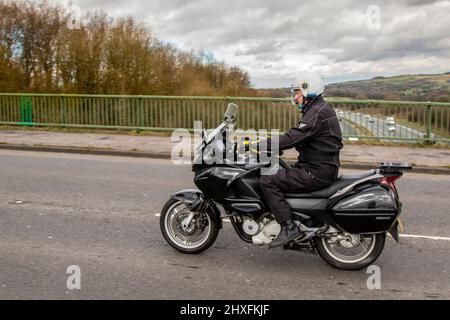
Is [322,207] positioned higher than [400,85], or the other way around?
[400,85]

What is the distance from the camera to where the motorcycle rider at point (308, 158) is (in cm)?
466

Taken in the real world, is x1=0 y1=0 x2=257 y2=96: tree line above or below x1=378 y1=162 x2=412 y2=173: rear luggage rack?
above

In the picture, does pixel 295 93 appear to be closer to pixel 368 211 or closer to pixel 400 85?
pixel 368 211

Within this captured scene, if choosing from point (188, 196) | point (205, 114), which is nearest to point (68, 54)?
point (205, 114)

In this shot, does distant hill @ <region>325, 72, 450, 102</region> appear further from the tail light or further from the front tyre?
the front tyre

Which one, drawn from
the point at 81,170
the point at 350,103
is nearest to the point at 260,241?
the point at 81,170

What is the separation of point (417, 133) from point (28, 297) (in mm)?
12156

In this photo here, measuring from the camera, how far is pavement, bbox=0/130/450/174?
37.1ft

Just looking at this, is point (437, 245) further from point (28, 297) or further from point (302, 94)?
point (28, 297)

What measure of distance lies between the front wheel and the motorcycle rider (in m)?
0.35

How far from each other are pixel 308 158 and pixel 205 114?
10.8 m

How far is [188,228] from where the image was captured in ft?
17.1

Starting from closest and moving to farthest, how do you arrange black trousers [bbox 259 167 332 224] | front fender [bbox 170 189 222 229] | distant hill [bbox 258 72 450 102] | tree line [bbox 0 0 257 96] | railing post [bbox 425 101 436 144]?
black trousers [bbox 259 167 332 224], front fender [bbox 170 189 222 229], distant hill [bbox 258 72 450 102], railing post [bbox 425 101 436 144], tree line [bbox 0 0 257 96]

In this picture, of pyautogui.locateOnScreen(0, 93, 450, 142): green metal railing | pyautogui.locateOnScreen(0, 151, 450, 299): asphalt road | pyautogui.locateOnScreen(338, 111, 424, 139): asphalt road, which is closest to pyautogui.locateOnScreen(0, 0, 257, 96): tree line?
pyautogui.locateOnScreen(0, 93, 450, 142): green metal railing
